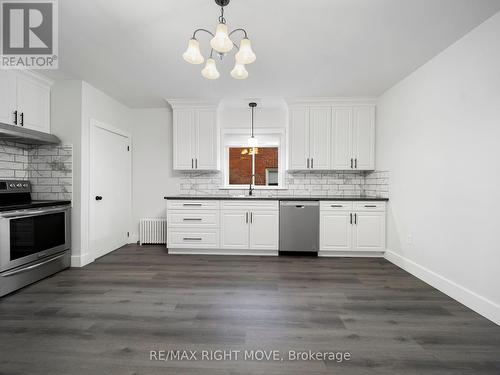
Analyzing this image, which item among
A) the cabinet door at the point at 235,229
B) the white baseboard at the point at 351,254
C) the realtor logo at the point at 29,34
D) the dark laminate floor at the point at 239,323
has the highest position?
the realtor logo at the point at 29,34

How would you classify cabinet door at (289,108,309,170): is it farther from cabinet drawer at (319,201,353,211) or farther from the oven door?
the oven door

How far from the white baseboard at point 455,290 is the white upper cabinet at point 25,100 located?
16.3 ft

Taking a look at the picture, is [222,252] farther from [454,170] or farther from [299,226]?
[454,170]

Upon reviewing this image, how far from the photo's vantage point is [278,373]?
144 cm

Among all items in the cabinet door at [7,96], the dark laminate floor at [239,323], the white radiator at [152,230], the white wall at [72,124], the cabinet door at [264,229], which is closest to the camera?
the dark laminate floor at [239,323]

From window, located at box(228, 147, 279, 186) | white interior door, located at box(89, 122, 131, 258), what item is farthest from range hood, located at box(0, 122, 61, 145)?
window, located at box(228, 147, 279, 186)

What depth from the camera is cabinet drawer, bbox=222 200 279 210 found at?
3.86 metres

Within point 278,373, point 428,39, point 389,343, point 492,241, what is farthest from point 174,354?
point 428,39

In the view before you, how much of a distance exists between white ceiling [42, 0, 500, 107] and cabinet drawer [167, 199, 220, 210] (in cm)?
170

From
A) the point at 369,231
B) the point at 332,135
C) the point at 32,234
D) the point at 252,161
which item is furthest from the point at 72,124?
the point at 369,231

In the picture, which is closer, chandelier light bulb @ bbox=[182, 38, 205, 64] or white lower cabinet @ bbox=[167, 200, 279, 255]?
chandelier light bulb @ bbox=[182, 38, 205, 64]

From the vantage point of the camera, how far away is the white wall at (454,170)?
6.72 feet

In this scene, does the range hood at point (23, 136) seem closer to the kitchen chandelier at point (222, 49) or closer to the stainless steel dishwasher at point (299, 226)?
the kitchen chandelier at point (222, 49)

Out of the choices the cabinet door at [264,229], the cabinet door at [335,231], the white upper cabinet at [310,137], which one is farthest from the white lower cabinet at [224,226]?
the white upper cabinet at [310,137]
